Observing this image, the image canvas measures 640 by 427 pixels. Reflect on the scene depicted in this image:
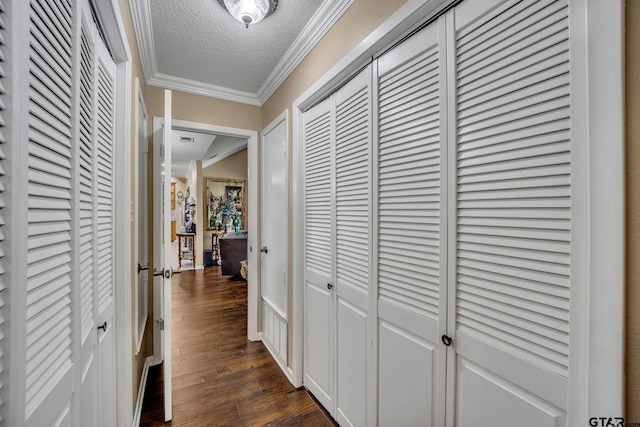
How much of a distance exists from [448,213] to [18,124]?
1.14 metres

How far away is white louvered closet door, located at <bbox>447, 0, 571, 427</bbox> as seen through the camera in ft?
2.36

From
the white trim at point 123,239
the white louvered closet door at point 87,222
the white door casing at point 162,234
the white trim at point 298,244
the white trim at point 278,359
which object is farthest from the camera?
the white trim at point 278,359

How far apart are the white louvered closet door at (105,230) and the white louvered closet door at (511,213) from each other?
1390mm

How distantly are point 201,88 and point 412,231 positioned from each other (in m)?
2.38

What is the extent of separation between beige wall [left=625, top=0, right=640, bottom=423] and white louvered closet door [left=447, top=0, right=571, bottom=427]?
0.37ft

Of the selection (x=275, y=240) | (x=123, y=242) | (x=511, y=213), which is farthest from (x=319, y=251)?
(x=511, y=213)

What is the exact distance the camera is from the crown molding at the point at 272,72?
1.56 metres

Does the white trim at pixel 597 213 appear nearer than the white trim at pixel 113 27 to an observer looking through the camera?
Yes

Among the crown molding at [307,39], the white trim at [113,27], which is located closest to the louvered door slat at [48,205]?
the white trim at [113,27]

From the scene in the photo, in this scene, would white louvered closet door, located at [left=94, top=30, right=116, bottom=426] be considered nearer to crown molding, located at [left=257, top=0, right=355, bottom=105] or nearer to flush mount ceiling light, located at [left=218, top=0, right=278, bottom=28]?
flush mount ceiling light, located at [left=218, top=0, right=278, bottom=28]

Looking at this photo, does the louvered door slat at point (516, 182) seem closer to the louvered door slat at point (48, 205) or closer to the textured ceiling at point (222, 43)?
the textured ceiling at point (222, 43)

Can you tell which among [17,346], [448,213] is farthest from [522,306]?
[17,346]

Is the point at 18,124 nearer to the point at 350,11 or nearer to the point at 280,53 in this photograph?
the point at 350,11

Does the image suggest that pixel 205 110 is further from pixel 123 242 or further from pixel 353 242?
pixel 353 242
